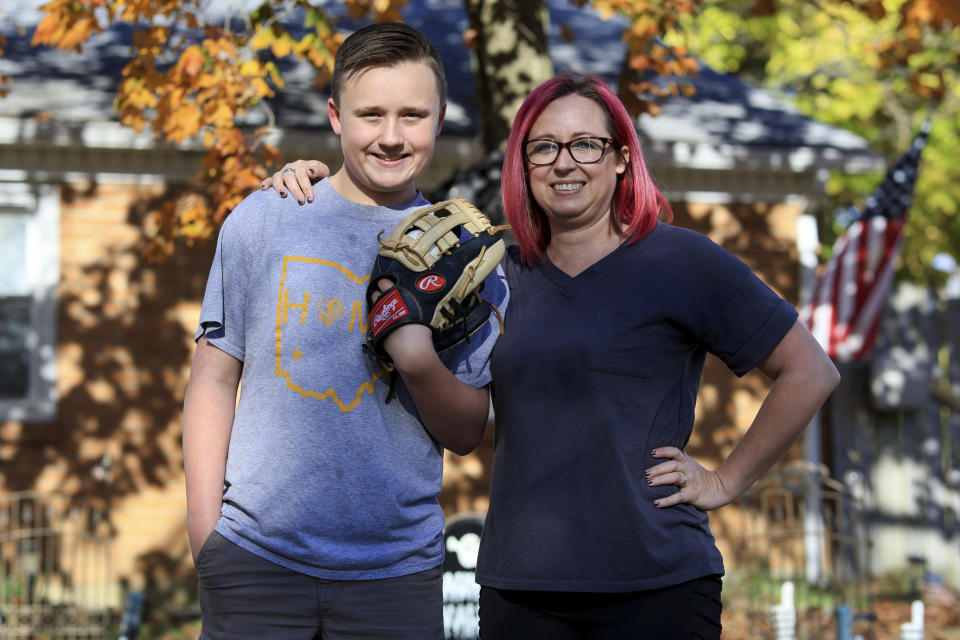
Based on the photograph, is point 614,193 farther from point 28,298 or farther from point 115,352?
point 28,298

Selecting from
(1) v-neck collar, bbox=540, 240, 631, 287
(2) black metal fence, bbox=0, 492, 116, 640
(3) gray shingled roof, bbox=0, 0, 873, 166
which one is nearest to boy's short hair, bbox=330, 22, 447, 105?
(1) v-neck collar, bbox=540, 240, 631, 287

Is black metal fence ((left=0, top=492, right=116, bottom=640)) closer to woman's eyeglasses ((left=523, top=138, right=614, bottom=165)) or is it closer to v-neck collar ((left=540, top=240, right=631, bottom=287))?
v-neck collar ((left=540, top=240, right=631, bottom=287))

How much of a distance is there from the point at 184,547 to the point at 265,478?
263 inches

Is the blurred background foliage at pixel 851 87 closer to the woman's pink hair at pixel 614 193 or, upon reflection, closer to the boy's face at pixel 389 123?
the woman's pink hair at pixel 614 193

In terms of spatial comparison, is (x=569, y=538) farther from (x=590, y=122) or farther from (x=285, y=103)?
(x=285, y=103)

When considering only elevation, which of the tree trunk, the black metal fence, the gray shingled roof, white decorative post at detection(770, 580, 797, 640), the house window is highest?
the gray shingled roof

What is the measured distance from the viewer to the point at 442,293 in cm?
245

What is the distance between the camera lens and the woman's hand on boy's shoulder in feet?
8.64

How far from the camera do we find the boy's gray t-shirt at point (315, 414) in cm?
242

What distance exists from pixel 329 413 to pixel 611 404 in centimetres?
68

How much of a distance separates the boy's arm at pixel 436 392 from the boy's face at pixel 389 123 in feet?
1.31

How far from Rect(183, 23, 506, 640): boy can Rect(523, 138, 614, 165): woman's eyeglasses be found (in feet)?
1.02

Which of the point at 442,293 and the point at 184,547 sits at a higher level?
the point at 442,293

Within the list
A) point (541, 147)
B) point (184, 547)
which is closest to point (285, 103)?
point (184, 547)
